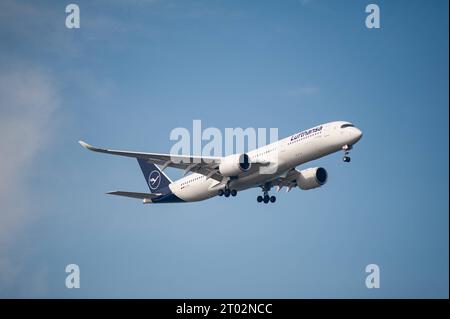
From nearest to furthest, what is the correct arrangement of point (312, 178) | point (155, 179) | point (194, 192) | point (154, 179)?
point (194, 192) → point (312, 178) → point (155, 179) → point (154, 179)

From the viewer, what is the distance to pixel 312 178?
70.4m

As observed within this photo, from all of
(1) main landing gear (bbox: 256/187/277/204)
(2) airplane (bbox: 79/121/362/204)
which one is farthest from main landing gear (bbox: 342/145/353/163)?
(1) main landing gear (bbox: 256/187/277/204)

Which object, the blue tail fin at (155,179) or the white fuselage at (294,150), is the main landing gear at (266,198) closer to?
the white fuselage at (294,150)

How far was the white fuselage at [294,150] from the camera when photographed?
62.1 meters

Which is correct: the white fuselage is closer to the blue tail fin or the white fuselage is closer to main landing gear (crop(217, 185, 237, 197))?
main landing gear (crop(217, 185, 237, 197))

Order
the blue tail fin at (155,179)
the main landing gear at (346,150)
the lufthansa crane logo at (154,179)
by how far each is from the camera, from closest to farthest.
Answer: the main landing gear at (346,150) → the blue tail fin at (155,179) → the lufthansa crane logo at (154,179)

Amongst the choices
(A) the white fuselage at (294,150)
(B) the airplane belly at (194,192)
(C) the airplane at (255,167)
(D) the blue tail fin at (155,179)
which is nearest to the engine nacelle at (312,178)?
(C) the airplane at (255,167)

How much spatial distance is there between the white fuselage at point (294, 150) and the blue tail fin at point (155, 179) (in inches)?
257

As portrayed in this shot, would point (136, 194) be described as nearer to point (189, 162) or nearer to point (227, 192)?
point (189, 162)

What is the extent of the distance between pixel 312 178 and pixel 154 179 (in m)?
15.0

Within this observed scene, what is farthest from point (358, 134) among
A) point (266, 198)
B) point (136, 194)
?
point (136, 194)

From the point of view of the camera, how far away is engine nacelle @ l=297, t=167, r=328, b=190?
70.5 meters
